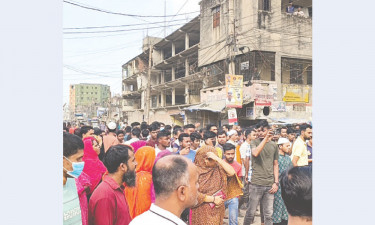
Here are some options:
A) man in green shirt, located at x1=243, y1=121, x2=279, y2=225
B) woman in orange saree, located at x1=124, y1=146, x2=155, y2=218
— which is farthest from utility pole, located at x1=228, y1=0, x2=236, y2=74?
woman in orange saree, located at x1=124, y1=146, x2=155, y2=218

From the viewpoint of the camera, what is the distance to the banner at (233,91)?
13594mm

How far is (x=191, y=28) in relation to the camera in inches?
930

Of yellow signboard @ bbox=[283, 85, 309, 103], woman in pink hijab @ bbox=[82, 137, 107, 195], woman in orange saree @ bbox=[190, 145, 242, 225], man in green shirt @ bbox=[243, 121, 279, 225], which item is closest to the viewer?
woman in pink hijab @ bbox=[82, 137, 107, 195]

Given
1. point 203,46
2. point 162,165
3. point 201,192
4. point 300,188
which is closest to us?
point 300,188

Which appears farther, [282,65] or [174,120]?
[174,120]

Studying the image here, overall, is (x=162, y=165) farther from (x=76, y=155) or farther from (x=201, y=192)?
(x=201, y=192)

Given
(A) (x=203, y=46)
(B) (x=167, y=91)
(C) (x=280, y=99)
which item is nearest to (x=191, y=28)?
(A) (x=203, y=46)

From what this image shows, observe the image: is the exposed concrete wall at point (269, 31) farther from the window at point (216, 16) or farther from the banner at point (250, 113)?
the banner at point (250, 113)

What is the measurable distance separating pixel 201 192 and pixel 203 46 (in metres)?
18.4

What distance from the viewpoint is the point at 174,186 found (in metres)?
1.75

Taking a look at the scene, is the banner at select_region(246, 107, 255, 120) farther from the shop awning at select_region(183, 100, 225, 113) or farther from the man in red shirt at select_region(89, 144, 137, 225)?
the man in red shirt at select_region(89, 144, 137, 225)

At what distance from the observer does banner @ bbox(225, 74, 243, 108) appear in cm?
1359

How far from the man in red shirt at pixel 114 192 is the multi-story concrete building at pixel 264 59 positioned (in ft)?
44.8

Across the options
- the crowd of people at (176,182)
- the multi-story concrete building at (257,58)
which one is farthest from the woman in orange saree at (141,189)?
the multi-story concrete building at (257,58)
